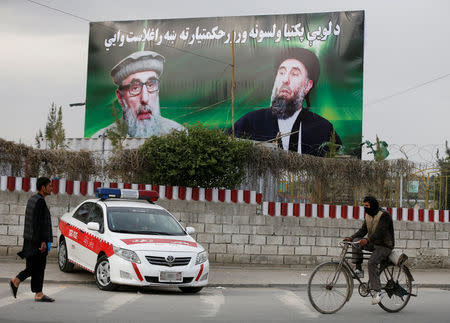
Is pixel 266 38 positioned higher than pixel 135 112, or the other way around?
pixel 266 38

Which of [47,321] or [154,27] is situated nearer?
[47,321]

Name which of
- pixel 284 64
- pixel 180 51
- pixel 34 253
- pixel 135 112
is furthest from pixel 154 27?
pixel 34 253

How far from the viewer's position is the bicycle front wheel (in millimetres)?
10648

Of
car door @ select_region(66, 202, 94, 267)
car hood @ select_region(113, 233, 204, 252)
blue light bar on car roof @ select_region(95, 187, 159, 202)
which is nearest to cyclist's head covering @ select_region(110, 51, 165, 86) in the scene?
blue light bar on car roof @ select_region(95, 187, 159, 202)

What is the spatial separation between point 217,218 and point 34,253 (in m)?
8.03

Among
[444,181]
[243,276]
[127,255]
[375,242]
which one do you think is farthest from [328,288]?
[444,181]

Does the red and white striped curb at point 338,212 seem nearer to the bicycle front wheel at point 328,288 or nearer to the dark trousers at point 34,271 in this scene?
the bicycle front wheel at point 328,288

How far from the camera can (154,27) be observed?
187 feet

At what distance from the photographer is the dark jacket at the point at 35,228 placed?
1064cm

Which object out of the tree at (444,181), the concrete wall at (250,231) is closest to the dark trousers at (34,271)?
the concrete wall at (250,231)

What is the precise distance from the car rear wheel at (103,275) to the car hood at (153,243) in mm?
433

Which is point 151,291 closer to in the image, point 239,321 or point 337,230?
point 239,321

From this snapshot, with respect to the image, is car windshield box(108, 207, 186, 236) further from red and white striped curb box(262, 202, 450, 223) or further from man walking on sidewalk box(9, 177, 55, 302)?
red and white striped curb box(262, 202, 450, 223)

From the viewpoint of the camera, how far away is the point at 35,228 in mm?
10664
